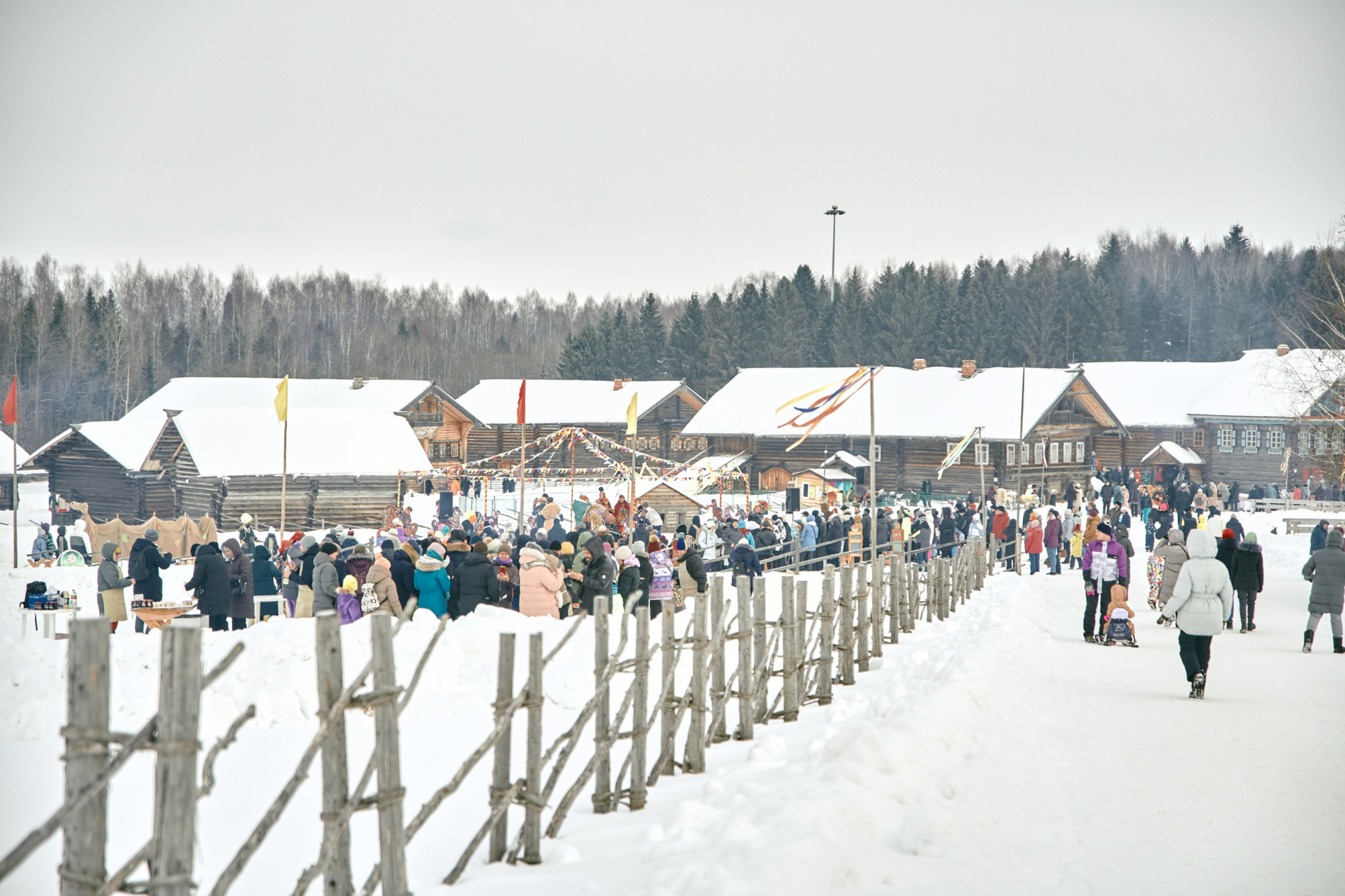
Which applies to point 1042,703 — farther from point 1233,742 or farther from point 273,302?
point 273,302

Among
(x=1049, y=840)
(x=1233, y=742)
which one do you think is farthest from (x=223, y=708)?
(x=1233, y=742)

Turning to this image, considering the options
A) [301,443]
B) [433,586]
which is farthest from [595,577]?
[301,443]

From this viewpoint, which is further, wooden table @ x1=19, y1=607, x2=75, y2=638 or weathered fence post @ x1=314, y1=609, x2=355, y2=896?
wooden table @ x1=19, y1=607, x2=75, y2=638

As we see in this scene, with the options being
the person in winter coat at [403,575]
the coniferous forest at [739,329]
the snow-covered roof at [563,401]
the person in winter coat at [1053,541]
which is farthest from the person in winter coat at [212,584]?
the coniferous forest at [739,329]

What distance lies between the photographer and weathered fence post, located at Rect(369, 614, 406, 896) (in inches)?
176

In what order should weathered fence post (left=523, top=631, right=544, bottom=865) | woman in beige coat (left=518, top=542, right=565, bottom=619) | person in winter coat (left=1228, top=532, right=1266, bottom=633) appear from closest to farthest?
1. weathered fence post (left=523, top=631, right=544, bottom=865)
2. woman in beige coat (left=518, top=542, right=565, bottom=619)
3. person in winter coat (left=1228, top=532, right=1266, bottom=633)

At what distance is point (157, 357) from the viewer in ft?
283

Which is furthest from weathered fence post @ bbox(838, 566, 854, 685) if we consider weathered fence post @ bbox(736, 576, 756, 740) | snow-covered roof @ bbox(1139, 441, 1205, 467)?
snow-covered roof @ bbox(1139, 441, 1205, 467)

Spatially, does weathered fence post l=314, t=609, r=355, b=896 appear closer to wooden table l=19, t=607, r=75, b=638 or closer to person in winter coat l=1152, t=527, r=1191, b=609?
wooden table l=19, t=607, r=75, b=638

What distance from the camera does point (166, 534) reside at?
2481cm

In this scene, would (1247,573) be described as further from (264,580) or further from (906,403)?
(906,403)

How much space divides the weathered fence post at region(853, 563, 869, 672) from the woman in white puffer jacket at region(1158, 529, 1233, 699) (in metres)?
3.12

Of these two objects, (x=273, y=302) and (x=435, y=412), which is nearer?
(x=435, y=412)

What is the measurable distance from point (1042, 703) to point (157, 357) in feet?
294
